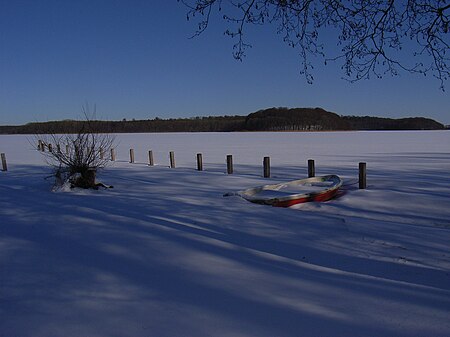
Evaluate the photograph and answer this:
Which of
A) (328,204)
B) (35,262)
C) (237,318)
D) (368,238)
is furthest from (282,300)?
(328,204)

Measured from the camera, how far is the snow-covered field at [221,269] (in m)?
2.93

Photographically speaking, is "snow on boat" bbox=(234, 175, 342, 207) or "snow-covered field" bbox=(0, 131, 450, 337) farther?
"snow on boat" bbox=(234, 175, 342, 207)

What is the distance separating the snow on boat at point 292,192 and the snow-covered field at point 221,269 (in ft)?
0.97

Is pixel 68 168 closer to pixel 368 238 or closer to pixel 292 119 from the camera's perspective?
pixel 368 238

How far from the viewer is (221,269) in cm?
404

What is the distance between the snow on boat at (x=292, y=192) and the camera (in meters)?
7.38

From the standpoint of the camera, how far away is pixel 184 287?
356 cm

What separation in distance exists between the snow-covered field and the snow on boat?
0.29m

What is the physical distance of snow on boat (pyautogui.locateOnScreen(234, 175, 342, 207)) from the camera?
7379 millimetres

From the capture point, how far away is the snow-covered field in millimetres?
2934

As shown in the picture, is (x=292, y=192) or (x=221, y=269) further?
(x=292, y=192)

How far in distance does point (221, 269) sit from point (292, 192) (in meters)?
5.32

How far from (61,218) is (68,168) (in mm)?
4151

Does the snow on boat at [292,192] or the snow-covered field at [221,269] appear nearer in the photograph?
the snow-covered field at [221,269]
